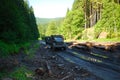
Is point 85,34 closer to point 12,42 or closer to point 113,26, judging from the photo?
point 113,26

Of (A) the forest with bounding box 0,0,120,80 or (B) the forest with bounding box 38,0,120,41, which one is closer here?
(A) the forest with bounding box 0,0,120,80

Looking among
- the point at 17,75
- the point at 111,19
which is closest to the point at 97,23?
the point at 111,19

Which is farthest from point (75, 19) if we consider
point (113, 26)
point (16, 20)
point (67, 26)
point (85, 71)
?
point (85, 71)

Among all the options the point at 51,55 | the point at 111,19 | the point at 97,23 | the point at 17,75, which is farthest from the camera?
the point at 97,23

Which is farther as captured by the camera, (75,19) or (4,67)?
(75,19)

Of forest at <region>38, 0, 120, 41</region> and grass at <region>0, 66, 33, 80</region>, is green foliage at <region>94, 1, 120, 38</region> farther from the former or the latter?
grass at <region>0, 66, 33, 80</region>

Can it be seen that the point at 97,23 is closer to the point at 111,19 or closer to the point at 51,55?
the point at 111,19

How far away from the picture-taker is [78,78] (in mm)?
14023

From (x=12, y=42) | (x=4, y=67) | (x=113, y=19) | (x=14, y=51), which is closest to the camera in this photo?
(x=4, y=67)

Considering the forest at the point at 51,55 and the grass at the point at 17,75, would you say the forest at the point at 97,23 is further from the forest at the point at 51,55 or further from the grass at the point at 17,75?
the grass at the point at 17,75

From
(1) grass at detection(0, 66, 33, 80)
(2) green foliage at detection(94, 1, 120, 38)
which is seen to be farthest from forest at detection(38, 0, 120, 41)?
(1) grass at detection(0, 66, 33, 80)

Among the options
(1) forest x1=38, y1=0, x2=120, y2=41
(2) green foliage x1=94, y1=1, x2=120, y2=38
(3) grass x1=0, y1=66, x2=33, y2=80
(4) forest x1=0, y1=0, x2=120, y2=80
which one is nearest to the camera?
(3) grass x1=0, y1=66, x2=33, y2=80

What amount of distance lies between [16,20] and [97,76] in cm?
1766

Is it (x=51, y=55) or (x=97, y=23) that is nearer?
(x=51, y=55)
